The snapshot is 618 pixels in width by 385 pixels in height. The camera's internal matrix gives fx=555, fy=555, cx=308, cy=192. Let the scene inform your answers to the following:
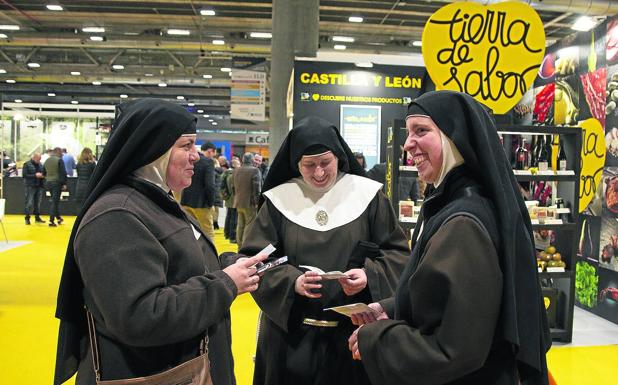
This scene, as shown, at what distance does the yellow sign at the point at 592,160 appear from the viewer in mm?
6555

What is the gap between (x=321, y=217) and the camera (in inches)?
102

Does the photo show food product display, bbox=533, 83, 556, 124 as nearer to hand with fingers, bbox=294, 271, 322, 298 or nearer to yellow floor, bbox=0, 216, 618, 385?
yellow floor, bbox=0, 216, 618, 385

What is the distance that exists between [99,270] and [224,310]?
0.40 meters

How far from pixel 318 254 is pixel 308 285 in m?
0.24

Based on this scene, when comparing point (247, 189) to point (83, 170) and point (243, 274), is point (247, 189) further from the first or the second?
point (243, 274)

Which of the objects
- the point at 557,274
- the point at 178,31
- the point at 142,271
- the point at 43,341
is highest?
the point at 178,31

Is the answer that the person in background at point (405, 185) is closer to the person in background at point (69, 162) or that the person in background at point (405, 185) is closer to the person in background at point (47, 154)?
the person in background at point (47, 154)

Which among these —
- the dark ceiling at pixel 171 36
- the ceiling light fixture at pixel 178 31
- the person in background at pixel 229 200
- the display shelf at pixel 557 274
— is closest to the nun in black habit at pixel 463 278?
the display shelf at pixel 557 274

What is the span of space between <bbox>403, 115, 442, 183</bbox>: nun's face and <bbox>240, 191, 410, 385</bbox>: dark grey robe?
0.88m

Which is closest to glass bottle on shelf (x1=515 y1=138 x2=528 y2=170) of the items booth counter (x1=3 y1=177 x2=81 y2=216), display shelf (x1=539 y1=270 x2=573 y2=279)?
display shelf (x1=539 y1=270 x2=573 y2=279)

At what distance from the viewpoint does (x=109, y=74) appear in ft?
65.6

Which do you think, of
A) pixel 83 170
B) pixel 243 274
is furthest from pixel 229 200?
pixel 243 274

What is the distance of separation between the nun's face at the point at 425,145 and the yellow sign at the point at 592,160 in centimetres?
565

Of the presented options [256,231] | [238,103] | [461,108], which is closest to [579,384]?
[256,231]
